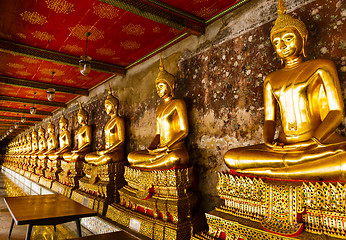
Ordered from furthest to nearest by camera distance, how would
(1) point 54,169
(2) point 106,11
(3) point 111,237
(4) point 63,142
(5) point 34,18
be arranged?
(4) point 63,142 < (1) point 54,169 < (5) point 34,18 < (2) point 106,11 < (3) point 111,237

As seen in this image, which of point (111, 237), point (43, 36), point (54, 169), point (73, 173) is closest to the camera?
point (111, 237)

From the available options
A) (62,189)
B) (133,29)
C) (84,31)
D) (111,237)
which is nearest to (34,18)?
(84,31)

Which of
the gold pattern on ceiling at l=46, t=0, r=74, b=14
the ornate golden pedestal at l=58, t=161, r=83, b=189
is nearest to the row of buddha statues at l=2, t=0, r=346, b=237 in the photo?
the gold pattern on ceiling at l=46, t=0, r=74, b=14

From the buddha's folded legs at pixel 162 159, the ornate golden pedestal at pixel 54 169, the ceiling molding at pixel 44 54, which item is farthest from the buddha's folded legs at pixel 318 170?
the ornate golden pedestal at pixel 54 169

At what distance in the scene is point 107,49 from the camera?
14.6ft

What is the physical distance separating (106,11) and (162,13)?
76 cm

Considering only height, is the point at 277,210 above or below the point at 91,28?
below

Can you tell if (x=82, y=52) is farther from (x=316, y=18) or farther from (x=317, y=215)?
(x=317, y=215)

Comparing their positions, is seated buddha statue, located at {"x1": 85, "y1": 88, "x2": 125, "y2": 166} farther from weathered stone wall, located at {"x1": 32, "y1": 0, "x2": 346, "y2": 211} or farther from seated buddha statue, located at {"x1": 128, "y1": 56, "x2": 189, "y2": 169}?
seated buddha statue, located at {"x1": 128, "y1": 56, "x2": 189, "y2": 169}

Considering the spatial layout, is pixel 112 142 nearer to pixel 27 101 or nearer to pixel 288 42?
pixel 288 42

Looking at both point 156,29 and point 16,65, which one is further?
point 16,65

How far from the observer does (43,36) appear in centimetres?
390

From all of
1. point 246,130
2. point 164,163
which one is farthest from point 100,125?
point 246,130

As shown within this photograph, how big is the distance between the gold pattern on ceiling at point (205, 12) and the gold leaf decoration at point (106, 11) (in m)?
1.06
